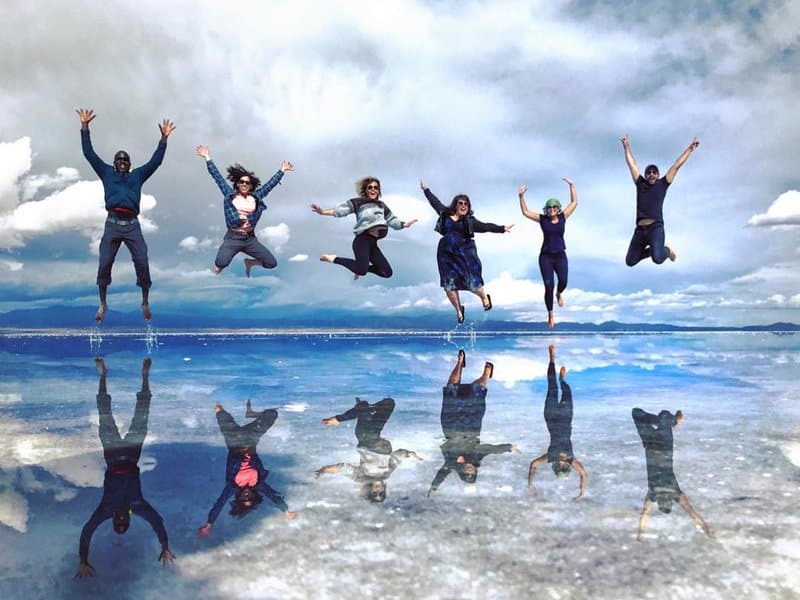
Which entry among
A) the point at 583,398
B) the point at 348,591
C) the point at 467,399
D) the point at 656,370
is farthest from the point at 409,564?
the point at 656,370

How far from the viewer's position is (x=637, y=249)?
44.9ft

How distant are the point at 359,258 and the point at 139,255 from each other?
458cm

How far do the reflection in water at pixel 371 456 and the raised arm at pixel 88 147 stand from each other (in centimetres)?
865

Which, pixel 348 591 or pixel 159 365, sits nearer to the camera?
pixel 348 591

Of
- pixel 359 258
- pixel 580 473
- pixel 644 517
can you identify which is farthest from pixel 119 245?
pixel 644 517

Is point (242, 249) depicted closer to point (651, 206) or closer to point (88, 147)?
point (88, 147)

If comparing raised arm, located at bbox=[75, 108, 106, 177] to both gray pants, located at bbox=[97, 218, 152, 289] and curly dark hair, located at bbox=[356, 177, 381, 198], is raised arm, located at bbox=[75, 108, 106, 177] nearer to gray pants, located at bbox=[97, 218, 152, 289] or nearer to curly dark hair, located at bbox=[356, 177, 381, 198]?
gray pants, located at bbox=[97, 218, 152, 289]

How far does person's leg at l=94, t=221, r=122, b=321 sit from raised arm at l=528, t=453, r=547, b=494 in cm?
1072

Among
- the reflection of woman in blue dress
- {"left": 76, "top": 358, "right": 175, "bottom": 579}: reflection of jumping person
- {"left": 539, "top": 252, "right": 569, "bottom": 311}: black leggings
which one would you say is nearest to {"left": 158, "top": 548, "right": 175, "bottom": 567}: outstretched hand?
{"left": 76, "top": 358, "right": 175, "bottom": 579}: reflection of jumping person

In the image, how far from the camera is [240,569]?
2.38 m

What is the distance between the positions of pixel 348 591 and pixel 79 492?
2084 mm

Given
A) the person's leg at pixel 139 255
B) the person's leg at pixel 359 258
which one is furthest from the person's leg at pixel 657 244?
the person's leg at pixel 139 255

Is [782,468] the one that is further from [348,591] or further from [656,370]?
[656,370]

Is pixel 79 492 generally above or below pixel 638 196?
below
